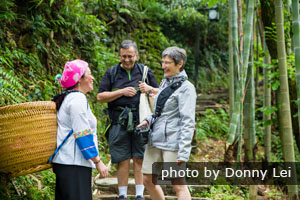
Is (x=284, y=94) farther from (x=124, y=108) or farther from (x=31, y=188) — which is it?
(x=31, y=188)

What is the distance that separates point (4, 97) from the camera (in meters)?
3.13

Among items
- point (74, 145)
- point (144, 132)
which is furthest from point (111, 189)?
point (74, 145)

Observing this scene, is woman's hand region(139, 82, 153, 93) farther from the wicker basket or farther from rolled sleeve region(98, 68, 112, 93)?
the wicker basket

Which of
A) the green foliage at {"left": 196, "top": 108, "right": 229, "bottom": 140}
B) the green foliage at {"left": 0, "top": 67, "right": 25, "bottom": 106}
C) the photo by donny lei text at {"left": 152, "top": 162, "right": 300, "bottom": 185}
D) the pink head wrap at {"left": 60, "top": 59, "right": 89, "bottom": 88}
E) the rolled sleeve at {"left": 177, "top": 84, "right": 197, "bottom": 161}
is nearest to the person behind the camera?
the pink head wrap at {"left": 60, "top": 59, "right": 89, "bottom": 88}

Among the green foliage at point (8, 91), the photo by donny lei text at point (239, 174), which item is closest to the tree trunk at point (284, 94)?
the photo by donny lei text at point (239, 174)

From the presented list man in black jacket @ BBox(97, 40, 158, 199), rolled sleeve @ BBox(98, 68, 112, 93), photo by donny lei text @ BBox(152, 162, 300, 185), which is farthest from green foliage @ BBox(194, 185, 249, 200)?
rolled sleeve @ BBox(98, 68, 112, 93)

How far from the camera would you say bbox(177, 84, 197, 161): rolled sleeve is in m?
2.54

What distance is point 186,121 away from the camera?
102 inches

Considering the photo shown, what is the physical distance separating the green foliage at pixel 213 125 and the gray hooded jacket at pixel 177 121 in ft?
18.4

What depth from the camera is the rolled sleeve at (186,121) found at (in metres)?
2.54

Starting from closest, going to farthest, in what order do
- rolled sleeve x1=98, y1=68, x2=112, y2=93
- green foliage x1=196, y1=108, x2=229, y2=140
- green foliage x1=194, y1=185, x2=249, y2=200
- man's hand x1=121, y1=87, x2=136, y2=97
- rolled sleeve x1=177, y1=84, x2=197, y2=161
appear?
1. rolled sleeve x1=177, y1=84, x2=197, y2=161
2. man's hand x1=121, y1=87, x2=136, y2=97
3. rolled sleeve x1=98, y1=68, x2=112, y2=93
4. green foliage x1=194, y1=185, x2=249, y2=200
5. green foliage x1=196, y1=108, x2=229, y2=140

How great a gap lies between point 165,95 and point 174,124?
0.26 metres

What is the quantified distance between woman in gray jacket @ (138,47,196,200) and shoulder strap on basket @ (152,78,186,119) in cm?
2

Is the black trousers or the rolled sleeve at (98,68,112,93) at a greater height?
the rolled sleeve at (98,68,112,93)
